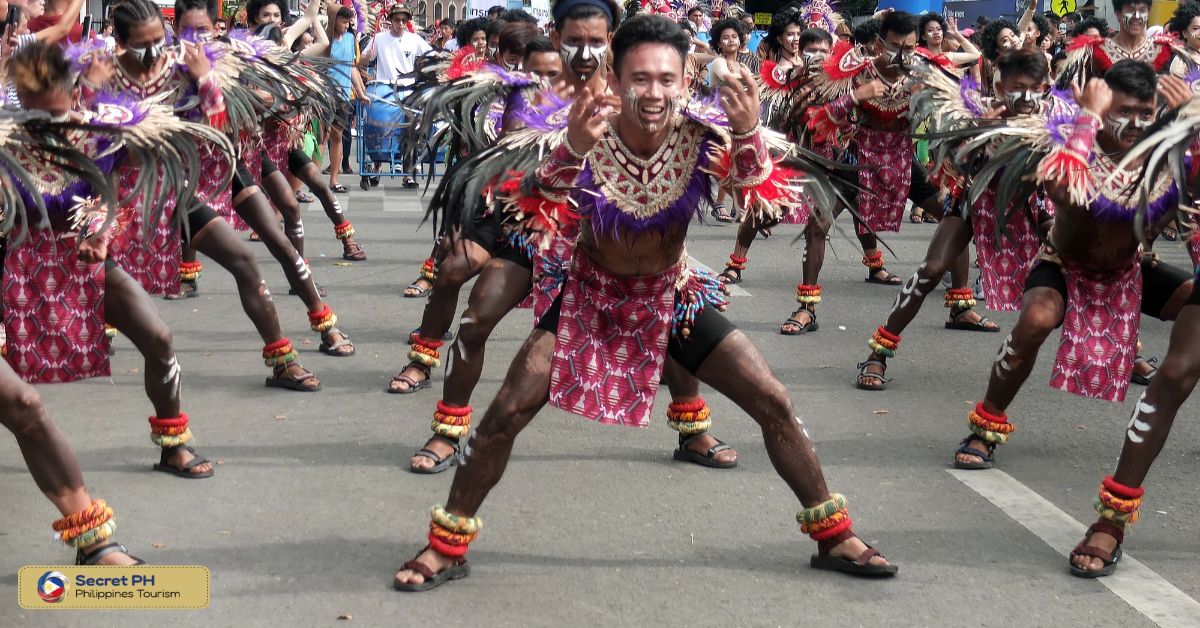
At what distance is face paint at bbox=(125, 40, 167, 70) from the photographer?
6.64 m

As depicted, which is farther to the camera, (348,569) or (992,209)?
(992,209)

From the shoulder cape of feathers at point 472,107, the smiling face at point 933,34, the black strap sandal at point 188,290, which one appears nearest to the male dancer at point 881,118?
the shoulder cape of feathers at point 472,107

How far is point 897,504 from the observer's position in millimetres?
5480

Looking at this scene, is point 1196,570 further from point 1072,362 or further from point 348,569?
point 348,569

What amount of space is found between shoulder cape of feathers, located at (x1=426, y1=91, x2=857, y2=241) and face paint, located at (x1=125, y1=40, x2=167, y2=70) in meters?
2.67

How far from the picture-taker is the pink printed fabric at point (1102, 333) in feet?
18.7

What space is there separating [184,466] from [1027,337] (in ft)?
11.3

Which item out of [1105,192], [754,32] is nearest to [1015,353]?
[1105,192]

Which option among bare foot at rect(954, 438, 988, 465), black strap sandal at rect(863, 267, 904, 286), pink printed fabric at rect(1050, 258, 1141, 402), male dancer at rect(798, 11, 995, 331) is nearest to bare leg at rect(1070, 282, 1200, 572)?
pink printed fabric at rect(1050, 258, 1141, 402)

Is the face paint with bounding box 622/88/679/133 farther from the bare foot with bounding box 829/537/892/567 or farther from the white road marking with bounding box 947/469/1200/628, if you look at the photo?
the white road marking with bounding box 947/469/1200/628

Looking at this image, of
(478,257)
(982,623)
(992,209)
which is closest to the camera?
(982,623)

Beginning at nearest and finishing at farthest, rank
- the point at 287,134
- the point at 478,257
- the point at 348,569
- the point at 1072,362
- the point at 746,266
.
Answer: the point at 348,569, the point at 1072,362, the point at 478,257, the point at 287,134, the point at 746,266

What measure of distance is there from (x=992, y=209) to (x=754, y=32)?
1231 centimetres

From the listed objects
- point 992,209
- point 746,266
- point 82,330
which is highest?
point 992,209
